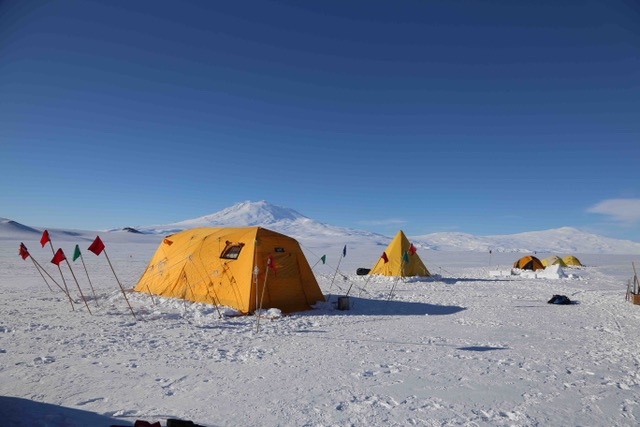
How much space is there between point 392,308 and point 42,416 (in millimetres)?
11787

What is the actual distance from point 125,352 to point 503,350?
346 inches

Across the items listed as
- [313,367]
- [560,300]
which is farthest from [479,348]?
[560,300]

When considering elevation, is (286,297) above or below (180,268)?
below

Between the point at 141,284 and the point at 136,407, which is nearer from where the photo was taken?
the point at 136,407

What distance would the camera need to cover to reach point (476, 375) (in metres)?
6.98

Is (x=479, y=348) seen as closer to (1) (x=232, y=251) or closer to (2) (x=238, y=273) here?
(2) (x=238, y=273)

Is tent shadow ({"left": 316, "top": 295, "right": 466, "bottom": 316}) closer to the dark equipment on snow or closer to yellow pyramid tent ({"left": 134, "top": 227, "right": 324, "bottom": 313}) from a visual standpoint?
yellow pyramid tent ({"left": 134, "top": 227, "right": 324, "bottom": 313})

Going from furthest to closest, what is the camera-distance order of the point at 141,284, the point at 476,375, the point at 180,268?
the point at 141,284
the point at 180,268
the point at 476,375

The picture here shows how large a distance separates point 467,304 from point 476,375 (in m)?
9.28

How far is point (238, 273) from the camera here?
12.8m

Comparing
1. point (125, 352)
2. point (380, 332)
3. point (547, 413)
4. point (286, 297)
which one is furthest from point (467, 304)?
point (125, 352)

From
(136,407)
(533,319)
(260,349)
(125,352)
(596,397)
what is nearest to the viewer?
(136,407)

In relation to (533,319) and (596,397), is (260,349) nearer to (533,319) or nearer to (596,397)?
(596,397)

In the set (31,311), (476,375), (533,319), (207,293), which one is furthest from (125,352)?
(533,319)
